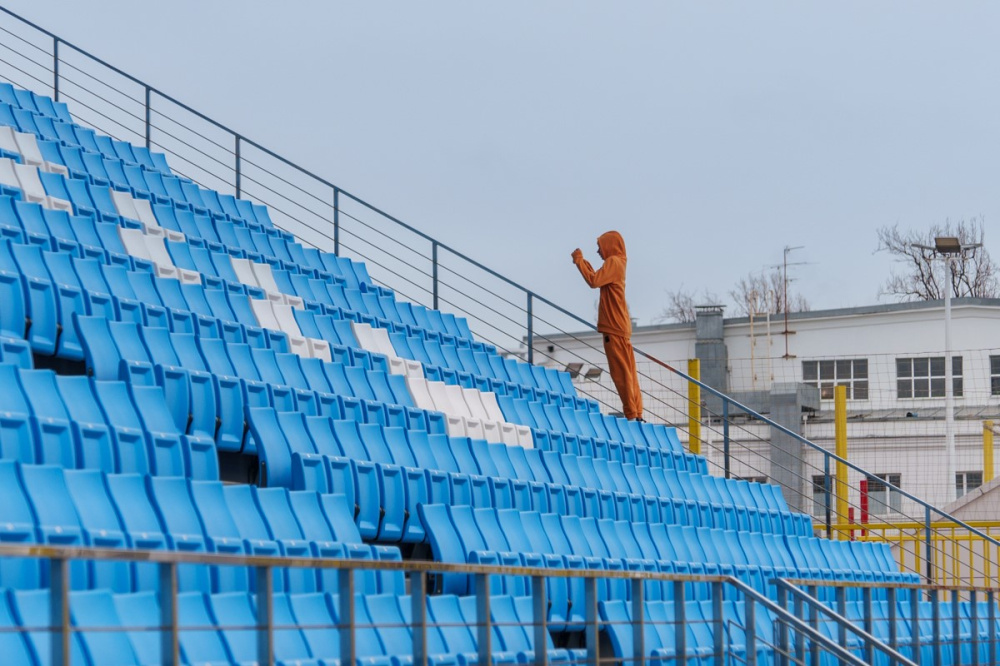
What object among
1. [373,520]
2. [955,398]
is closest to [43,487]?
[373,520]

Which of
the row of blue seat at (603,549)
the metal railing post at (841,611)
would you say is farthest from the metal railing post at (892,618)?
the row of blue seat at (603,549)

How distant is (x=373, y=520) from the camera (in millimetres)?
5465

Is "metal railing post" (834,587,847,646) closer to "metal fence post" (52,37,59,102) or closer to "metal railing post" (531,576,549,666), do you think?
"metal railing post" (531,576,549,666)

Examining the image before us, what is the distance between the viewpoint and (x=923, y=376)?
827 inches

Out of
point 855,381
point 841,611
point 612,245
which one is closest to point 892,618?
point 841,611

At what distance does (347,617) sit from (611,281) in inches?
256

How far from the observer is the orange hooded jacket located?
9305mm

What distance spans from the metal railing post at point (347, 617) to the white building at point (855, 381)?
14685 millimetres

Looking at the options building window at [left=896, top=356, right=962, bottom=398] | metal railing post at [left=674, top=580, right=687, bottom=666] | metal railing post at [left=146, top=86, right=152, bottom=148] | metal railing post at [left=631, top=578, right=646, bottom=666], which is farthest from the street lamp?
metal railing post at [left=631, top=578, right=646, bottom=666]

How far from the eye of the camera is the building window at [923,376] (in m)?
20.8

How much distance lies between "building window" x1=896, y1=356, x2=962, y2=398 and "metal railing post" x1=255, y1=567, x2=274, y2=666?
1925cm

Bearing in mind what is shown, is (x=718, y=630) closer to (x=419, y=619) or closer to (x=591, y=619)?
(x=591, y=619)

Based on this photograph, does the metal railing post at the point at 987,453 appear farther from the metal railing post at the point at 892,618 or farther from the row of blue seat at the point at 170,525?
the row of blue seat at the point at 170,525

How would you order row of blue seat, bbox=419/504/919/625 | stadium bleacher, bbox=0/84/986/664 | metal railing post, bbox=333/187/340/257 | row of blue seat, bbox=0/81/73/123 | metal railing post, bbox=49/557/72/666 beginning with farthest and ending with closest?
1. metal railing post, bbox=333/187/340/257
2. row of blue seat, bbox=0/81/73/123
3. row of blue seat, bbox=419/504/919/625
4. stadium bleacher, bbox=0/84/986/664
5. metal railing post, bbox=49/557/72/666
